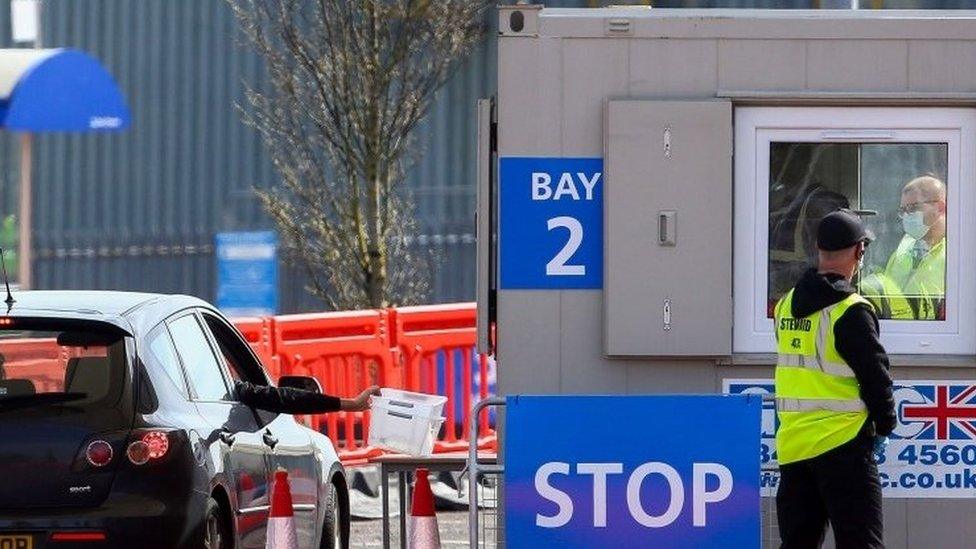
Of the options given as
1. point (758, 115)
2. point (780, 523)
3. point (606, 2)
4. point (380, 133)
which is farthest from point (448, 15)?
point (780, 523)

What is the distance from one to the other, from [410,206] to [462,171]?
4.64 feet

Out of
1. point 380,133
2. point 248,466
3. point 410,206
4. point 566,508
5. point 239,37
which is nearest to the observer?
point 566,508

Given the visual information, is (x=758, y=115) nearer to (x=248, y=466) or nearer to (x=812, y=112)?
(x=812, y=112)

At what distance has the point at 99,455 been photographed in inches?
302

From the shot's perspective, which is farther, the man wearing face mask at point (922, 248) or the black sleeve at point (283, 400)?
the man wearing face mask at point (922, 248)

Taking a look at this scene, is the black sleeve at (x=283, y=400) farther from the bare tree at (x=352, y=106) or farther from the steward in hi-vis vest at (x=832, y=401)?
the bare tree at (x=352, y=106)

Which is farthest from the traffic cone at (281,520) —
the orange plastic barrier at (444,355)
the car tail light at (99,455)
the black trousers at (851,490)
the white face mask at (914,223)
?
the orange plastic barrier at (444,355)

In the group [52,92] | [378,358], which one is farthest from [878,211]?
[52,92]

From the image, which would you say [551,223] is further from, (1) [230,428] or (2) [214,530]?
(2) [214,530]

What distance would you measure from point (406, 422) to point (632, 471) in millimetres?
1661

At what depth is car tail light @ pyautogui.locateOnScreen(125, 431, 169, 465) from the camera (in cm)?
769

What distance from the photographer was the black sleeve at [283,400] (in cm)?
902

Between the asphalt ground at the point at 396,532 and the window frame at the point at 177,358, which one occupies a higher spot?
the window frame at the point at 177,358

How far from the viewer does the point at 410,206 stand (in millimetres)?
20438
